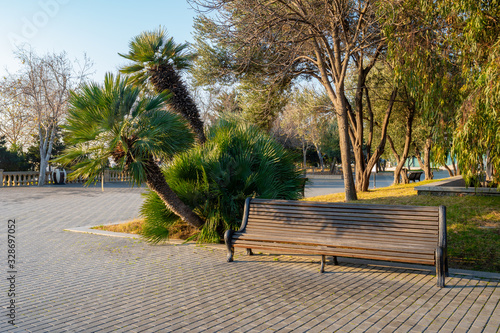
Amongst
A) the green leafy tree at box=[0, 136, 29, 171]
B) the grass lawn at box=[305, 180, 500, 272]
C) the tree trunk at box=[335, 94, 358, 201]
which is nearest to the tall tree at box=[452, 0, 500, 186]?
the grass lawn at box=[305, 180, 500, 272]

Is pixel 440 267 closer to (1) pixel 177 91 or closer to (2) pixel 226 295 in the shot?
(2) pixel 226 295

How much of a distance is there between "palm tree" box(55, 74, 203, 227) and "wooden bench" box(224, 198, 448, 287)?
1.93m

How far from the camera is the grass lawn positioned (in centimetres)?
649

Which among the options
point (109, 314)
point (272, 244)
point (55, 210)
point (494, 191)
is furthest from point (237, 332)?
point (55, 210)

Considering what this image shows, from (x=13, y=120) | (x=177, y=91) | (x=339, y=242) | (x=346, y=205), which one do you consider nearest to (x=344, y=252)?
(x=339, y=242)

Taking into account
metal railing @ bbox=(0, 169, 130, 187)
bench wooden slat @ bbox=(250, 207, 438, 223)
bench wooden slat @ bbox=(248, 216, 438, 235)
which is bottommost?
bench wooden slat @ bbox=(248, 216, 438, 235)

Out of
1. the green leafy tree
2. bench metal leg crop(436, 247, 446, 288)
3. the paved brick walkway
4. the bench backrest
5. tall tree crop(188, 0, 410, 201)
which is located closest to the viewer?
the paved brick walkway

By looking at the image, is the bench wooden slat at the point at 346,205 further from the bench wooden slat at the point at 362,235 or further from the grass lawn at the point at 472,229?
the grass lawn at the point at 472,229

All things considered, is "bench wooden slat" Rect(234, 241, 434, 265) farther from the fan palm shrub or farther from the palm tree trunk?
the palm tree trunk

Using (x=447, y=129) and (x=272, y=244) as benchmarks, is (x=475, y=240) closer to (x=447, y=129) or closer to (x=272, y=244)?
(x=447, y=129)

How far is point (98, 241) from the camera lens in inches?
332

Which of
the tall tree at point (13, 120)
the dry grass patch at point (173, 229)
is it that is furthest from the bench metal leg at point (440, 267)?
the tall tree at point (13, 120)

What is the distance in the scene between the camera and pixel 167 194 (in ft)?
25.6

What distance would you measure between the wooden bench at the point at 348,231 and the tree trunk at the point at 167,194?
1.51 m
